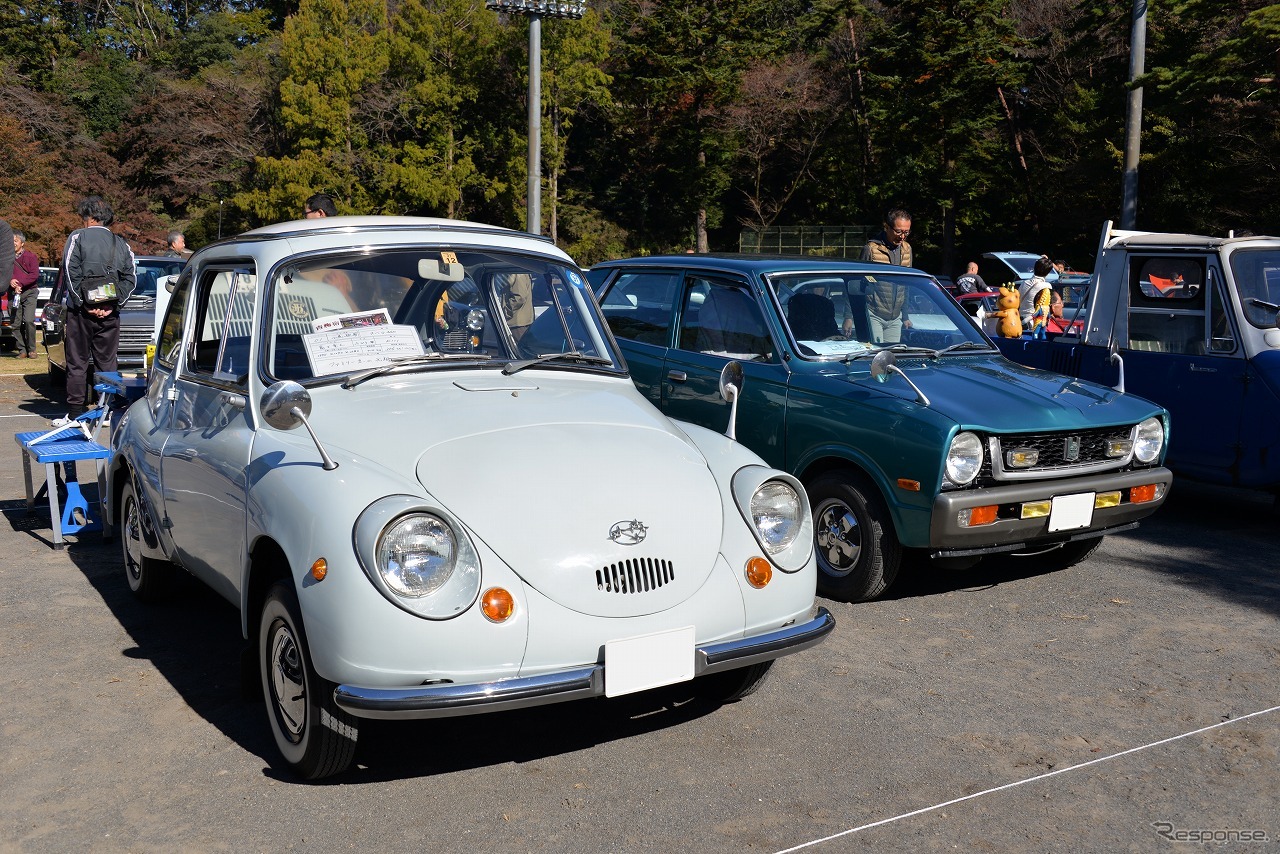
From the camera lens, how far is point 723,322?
724 centimetres

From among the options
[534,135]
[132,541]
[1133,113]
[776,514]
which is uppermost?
[1133,113]

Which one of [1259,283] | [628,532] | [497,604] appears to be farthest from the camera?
[1259,283]

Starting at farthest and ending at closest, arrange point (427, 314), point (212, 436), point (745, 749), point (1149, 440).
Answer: point (1149, 440), point (427, 314), point (212, 436), point (745, 749)

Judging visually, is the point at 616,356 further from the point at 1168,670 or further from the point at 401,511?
the point at 1168,670

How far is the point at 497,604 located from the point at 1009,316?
468 inches

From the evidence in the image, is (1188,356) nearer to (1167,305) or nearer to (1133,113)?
(1167,305)

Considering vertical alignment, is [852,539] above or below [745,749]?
above

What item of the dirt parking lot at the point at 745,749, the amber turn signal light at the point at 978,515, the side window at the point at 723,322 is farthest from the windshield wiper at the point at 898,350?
the dirt parking lot at the point at 745,749

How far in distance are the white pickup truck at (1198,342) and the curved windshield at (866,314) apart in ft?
4.48

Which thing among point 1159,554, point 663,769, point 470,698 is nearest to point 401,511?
point 470,698

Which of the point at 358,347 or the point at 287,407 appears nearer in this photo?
the point at 287,407

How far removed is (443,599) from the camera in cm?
356

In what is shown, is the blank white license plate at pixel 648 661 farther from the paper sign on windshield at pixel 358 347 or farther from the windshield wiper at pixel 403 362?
the paper sign on windshield at pixel 358 347

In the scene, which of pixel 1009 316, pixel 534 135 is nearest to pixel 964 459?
pixel 1009 316
